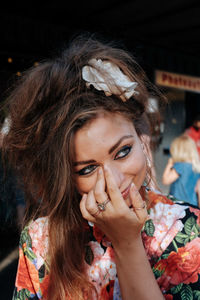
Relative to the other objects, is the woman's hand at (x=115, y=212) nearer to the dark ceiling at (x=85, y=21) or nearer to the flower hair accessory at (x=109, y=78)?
the flower hair accessory at (x=109, y=78)

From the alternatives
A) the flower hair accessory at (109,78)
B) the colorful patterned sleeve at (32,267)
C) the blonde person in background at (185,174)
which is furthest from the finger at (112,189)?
the blonde person in background at (185,174)

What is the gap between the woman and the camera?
1023 millimetres

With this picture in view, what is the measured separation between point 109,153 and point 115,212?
229 millimetres

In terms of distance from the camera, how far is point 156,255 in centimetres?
122

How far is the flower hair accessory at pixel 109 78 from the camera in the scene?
1197mm

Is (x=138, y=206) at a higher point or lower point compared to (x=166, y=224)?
higher

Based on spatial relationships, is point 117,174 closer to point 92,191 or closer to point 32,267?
point 92,191

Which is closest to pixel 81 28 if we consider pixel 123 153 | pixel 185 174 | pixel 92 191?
pixel 185 174

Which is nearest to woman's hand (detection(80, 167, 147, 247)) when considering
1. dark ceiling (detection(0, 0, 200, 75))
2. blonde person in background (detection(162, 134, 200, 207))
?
blonde person in background (detection(162, 134, 200, 207))

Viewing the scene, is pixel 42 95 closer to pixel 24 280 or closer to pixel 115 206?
pixel 115 206

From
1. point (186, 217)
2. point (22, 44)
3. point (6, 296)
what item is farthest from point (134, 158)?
point (22, 44)

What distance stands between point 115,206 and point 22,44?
12.5 ft

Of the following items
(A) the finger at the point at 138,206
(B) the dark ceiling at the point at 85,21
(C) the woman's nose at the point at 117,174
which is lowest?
(A) the finger at the point at 138,206

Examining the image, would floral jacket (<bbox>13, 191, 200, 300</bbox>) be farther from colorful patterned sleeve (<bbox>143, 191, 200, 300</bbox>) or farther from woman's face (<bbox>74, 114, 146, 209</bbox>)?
woman's face (<bbox>74, 114, 146, 209</bbox>)
